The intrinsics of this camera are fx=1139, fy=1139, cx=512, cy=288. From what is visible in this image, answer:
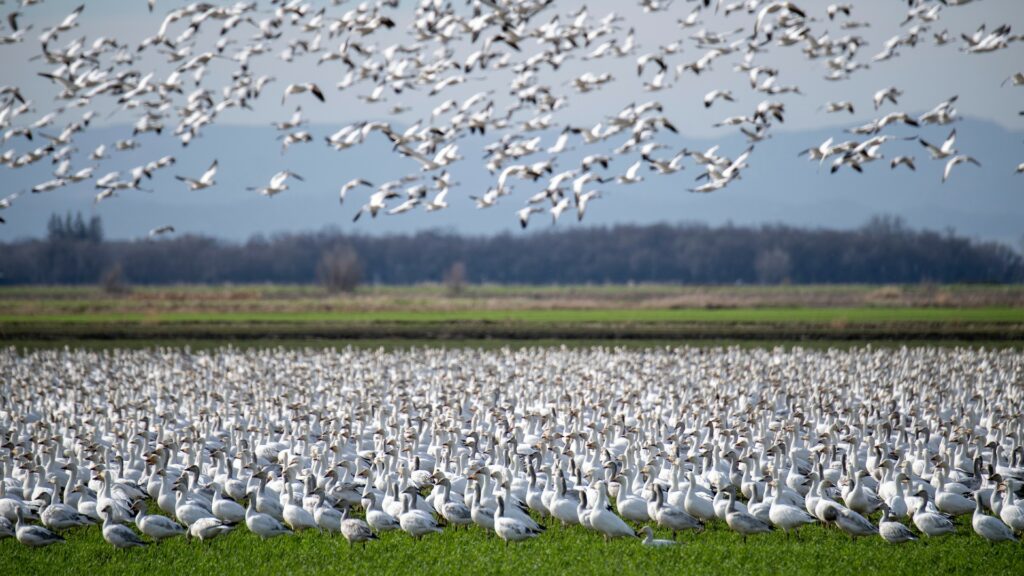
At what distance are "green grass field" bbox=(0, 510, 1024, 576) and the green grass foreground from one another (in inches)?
0.4

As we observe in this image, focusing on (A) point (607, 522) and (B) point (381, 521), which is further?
(B) point (381, 521)

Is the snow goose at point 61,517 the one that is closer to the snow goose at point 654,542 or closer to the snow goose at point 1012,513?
the snow goose at point 654,542

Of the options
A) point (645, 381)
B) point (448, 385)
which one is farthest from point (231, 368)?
point (645, 381)

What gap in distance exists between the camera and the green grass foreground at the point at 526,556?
11836 mm

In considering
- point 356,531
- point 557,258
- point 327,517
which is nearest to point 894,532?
point 356,531

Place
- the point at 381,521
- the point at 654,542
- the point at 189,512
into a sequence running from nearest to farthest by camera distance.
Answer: the point at 654,542 < the point at 381,521 < the point at 189,512

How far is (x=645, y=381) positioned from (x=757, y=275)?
109m

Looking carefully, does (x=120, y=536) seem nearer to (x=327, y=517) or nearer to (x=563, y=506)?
(x=327, y=517)

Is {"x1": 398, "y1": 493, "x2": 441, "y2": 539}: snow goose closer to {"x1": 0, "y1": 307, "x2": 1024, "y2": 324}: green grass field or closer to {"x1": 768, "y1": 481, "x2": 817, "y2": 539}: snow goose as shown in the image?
{"x1": 768, "y1": 481, "x2": 817, "y2": 539}: snow goose

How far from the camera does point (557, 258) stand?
146875 millimetres

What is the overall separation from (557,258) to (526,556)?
442 ft

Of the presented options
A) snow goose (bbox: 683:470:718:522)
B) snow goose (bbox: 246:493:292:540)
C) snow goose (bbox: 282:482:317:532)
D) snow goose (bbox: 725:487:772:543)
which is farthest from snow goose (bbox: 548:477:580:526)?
snow goose (bbox: 246:493:292:540)

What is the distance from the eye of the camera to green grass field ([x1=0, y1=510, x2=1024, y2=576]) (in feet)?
38.9

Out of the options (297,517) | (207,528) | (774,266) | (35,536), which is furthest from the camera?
(774,266)
